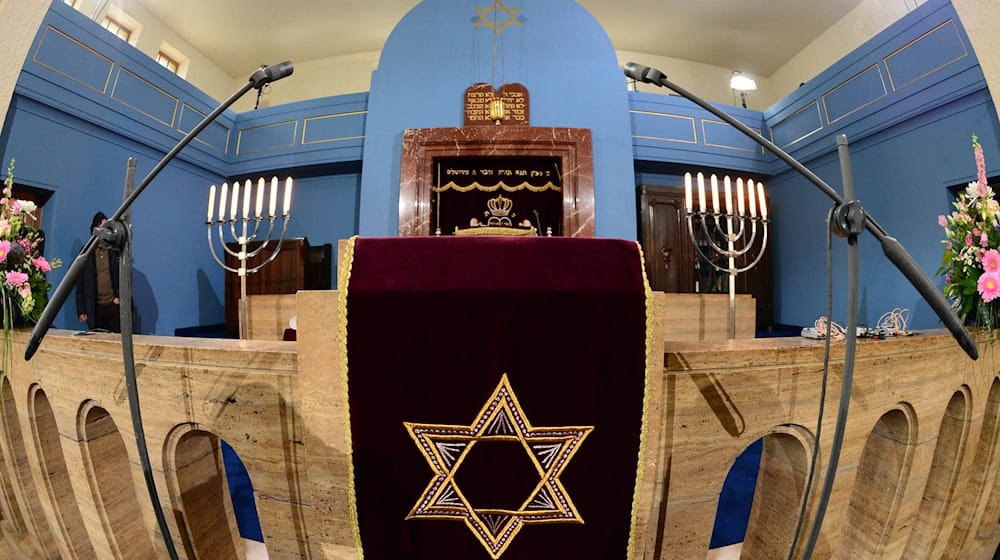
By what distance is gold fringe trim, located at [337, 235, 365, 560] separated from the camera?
0.60 metres

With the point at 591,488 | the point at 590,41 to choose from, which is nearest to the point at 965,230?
the point at 591,488

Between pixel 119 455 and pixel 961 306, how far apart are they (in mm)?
2518

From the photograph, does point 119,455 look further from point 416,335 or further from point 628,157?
point 628,157

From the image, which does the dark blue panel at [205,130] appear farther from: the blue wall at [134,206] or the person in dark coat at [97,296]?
the person in dark coat at [97,296]

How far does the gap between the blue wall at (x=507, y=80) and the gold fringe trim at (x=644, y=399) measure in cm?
315

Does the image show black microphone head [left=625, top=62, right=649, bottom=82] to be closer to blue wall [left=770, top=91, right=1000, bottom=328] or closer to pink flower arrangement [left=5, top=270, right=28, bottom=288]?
pink flower arrangement [left=5, top=270, right=28, bottom=288]

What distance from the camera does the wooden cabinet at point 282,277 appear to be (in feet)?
13.5

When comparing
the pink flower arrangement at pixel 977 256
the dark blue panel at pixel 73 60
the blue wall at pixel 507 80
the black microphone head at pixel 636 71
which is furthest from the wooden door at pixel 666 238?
the dark blue panel at pixel 73 60

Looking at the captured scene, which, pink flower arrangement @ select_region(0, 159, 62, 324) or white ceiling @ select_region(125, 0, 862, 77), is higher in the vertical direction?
white ceiling @ select_region(125, 0, 862, 77)

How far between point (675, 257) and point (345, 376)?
4694 millimetres

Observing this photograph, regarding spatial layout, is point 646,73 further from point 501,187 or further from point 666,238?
point 666,238

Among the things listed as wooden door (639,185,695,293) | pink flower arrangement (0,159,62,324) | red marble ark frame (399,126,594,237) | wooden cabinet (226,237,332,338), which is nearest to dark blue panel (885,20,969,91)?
wooden door (639,185,695,293)

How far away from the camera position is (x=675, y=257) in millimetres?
4516

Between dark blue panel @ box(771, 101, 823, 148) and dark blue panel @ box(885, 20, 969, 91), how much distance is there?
65cm
